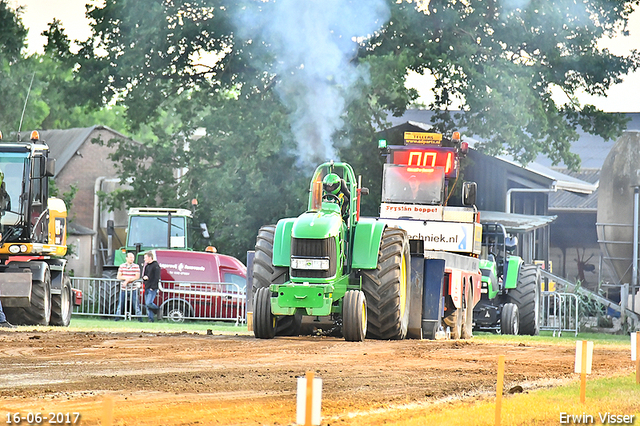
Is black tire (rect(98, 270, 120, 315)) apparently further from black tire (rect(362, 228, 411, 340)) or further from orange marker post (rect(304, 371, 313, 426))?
Answer: orange marker post (rect(304, 371, 313, 426))

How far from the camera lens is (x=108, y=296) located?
1160 inches

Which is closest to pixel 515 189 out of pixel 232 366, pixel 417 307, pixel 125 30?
pixel 125 30

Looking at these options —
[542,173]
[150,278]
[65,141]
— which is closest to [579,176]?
[542,173]

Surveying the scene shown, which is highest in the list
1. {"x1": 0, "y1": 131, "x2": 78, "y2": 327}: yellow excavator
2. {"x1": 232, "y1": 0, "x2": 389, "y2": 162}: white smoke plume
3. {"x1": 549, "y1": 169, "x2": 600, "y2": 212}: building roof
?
{"x1": 232, "y1": 0, "x2": 389, "y2": 162}: white smoke plume

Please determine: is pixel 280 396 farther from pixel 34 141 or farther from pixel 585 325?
pixel 585 325

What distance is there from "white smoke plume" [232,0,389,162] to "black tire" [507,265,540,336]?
5358 mm

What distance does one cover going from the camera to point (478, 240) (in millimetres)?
20953

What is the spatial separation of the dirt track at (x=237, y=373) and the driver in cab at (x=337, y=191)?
2.07 m

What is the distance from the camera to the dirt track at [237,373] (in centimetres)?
824

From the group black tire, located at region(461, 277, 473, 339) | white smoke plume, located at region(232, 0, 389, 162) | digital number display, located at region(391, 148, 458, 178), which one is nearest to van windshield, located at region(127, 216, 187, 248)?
white smoke plume, located at region(232, 0, 389, 162)

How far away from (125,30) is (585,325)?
51.0 feet

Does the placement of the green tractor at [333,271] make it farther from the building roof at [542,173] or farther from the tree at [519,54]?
the building roof at [542,173]

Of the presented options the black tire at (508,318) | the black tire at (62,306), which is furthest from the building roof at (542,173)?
the black tire at (62,306)

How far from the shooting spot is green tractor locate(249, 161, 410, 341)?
15.1 m
